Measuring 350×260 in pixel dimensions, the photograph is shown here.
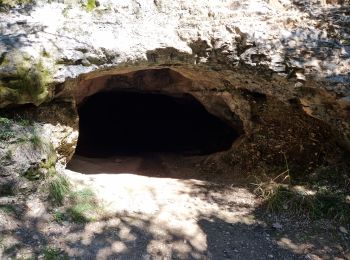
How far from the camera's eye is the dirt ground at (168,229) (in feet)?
11.2

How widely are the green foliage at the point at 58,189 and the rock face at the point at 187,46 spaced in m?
0.64

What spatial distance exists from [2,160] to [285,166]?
3.48 m

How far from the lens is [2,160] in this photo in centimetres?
375

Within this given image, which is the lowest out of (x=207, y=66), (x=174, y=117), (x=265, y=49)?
(x=174, y=117)

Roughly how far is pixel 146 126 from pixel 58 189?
5.23 meters

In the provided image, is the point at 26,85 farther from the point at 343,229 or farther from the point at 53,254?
the point at 343,229

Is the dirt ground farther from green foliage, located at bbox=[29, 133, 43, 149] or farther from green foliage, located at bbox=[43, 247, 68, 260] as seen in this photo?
green foliage, located at bbox=[29, 133, 43, 149]

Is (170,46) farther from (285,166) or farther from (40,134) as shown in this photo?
(285,166)

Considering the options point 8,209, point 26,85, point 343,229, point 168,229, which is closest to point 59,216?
point 8,209

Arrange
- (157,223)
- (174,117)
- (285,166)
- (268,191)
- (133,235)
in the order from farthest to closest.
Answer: (174,117) < (285,166) < (268,191) < (157,223) < (133,235)

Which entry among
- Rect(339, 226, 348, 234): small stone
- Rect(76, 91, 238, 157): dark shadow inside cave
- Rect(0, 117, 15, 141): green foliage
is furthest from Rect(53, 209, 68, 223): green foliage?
Rect(76, 91, 238, 157): dark shadow inside cave

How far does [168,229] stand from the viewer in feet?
12.5

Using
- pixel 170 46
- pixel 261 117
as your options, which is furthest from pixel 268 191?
pixel 170 46

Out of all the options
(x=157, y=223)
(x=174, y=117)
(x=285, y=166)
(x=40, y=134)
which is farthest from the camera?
(x=174, y=117)
